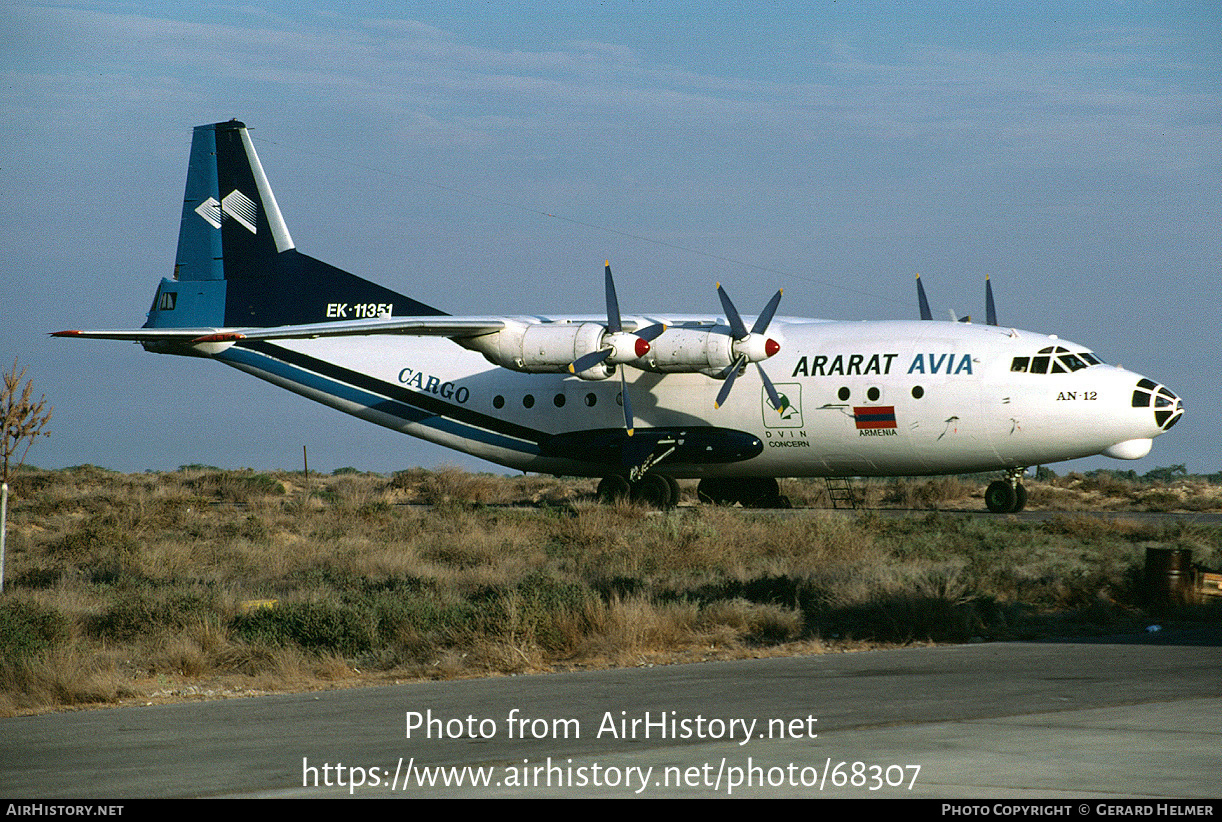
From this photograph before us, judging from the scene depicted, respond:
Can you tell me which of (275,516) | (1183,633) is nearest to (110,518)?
(275,516)

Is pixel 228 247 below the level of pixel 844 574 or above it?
above

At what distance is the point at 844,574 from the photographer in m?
16.7

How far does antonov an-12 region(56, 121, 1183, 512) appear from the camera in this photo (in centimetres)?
2598

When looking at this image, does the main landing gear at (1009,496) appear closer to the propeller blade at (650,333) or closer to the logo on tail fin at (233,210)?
the propeller blade at (650,333)

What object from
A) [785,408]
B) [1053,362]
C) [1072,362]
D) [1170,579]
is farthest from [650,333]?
[1170,579]

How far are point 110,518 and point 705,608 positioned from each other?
1682 cm

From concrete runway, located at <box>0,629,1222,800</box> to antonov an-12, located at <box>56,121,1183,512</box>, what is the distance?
49.9 ft

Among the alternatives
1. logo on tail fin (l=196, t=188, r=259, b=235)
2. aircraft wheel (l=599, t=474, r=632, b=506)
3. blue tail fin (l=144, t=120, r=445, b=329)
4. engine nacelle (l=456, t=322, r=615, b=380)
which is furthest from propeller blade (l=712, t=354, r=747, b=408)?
logo on tail fin (l=196, t=188, r=259, b=235)

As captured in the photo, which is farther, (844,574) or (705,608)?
(844,574)

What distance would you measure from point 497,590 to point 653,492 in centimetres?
1392

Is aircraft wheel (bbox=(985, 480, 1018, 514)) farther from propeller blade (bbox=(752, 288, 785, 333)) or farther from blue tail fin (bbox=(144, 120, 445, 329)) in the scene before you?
blue tail fin (bbox=(144, 120, 445, 329))

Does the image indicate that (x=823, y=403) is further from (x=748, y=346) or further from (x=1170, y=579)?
(x=1170, y=579)
